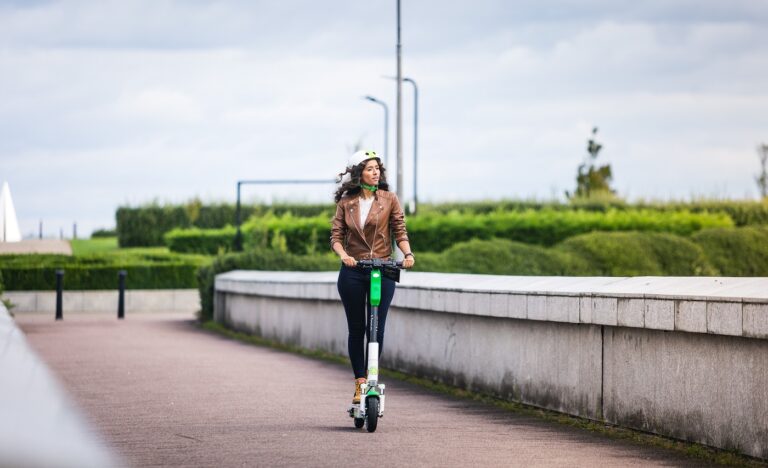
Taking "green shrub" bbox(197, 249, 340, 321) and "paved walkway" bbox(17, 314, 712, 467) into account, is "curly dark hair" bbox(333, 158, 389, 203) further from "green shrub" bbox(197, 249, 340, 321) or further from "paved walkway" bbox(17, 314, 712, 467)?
"green shrub" bbox(197, 249, 340, 321)

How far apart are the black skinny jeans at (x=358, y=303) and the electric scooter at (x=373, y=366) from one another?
0.08 metres

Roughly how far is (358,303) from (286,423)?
3.51 ft

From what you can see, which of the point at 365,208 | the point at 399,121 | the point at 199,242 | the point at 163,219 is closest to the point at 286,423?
the point at 365,208

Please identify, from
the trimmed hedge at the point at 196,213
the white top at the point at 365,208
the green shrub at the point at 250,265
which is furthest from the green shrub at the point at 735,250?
the white top at the point at 365,208

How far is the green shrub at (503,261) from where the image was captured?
29922 mm

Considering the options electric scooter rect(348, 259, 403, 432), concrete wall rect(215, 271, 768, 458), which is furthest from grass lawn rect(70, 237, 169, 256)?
electric scooter rect(348, 259, 403, 432)

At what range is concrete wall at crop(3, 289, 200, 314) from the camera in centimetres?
3750

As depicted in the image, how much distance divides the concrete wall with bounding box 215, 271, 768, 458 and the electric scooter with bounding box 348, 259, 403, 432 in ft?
4.95

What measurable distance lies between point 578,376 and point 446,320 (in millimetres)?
3210

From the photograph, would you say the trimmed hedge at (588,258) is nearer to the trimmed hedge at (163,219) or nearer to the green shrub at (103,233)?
the trimmed hedge at (163,219)

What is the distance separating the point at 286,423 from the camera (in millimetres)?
9742

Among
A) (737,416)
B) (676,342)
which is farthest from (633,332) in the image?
(737,416)

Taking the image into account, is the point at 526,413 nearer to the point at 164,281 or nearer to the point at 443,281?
the point at 443,281

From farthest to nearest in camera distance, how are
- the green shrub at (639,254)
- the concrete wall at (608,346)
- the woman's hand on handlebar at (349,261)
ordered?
the green shrub at (639,254) < the woman's hand on handlebar at (349,261) < the concrete wall at (608,346)
